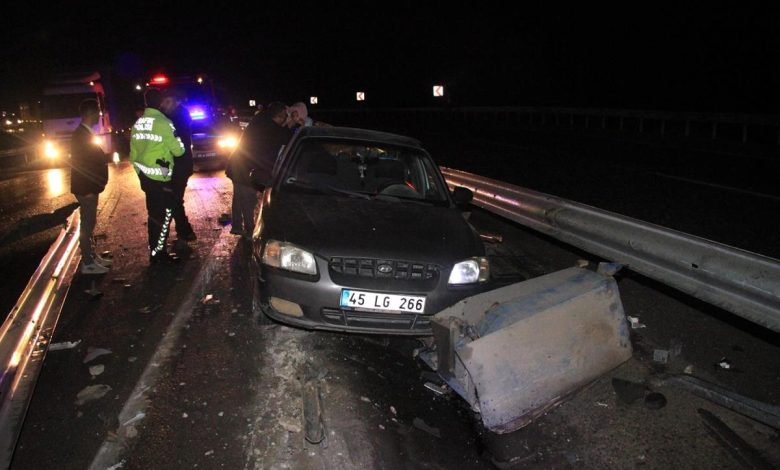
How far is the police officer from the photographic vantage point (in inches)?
245

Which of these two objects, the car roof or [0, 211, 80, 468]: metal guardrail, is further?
the car roof

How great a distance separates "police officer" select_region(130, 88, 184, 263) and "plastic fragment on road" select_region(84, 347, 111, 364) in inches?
91.7

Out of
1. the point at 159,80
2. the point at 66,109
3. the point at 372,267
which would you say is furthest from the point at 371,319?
the point at 66,109

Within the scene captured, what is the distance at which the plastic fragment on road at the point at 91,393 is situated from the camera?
3.44 m

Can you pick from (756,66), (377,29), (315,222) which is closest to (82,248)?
(315,222)

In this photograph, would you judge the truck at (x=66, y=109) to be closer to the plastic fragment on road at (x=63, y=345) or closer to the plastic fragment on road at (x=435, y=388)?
the plastic fragment on road at (x=63, y=345)

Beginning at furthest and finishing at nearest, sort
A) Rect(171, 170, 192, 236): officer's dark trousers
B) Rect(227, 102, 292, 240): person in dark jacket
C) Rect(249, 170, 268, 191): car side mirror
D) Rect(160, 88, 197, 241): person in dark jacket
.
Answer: Rect(227, 102, 292, 240): person in dark jacket → Rect(171, 170, 192, 236): officer's dark trousers → Rect(160, 88, 197, 241): person in dark jacket → Rect(249, 170, 268, 191): car side mirror

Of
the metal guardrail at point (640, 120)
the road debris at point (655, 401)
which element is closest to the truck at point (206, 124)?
the road debris at point (655, 401)

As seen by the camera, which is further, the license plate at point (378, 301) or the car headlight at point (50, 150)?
the car headlight at point (50, 150)

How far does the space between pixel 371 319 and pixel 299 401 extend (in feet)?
2.44

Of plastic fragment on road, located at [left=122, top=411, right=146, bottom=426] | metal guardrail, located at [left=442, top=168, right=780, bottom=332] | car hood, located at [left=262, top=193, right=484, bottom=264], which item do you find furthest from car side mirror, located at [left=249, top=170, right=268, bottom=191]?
metal guardrail, located at [left=442, top=168, right=780, bottom=332]

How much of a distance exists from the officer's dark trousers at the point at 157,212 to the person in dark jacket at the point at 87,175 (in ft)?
1.61

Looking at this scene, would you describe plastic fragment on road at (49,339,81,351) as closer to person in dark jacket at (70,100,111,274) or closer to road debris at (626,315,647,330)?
person in dark jacket at (70,100,111,274)

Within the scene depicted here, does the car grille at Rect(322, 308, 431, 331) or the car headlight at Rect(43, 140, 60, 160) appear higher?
the car headlight at Rect(43, 140, 60, 160)
